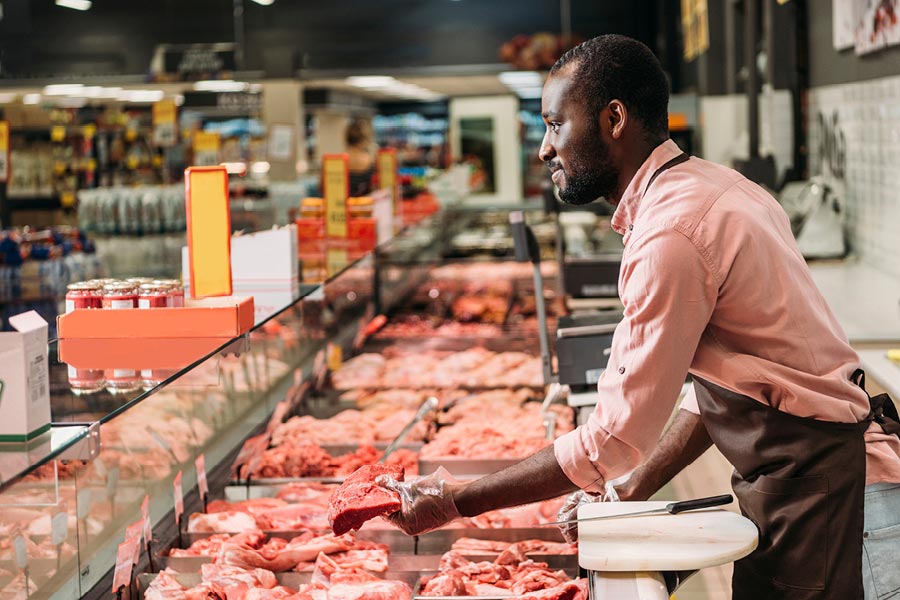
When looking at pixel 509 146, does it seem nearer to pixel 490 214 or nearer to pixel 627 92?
pixel 490 214

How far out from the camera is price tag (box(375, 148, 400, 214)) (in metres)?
8.50

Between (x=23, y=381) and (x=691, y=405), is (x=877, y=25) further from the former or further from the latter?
(x=23, y=381)

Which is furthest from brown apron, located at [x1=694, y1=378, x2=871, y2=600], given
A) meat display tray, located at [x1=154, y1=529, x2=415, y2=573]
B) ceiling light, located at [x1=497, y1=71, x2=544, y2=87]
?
ceiling light, located at [x1=497, y1=71, x2=544, y2=87]

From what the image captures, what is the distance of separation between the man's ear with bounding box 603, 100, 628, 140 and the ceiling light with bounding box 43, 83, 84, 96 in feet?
27.3

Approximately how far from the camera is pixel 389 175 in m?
8.52

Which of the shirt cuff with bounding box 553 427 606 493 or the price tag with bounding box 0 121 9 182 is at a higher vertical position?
the price tag with bounding box 0 121 9 182

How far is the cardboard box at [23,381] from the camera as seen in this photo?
1865 millimetres

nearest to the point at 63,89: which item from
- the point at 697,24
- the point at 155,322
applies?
the point at 697,24

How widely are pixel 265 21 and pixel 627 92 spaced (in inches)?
453

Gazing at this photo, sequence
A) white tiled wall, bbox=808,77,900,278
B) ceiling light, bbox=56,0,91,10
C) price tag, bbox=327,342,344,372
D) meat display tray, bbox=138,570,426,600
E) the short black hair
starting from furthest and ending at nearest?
ceiling light, bbox=56,0,91,10 < price tag, bbox=327,342,344,372 < white tiled wall, bbox=808,77,900,278 < meat display tray, bbox=138,570,426,600 < the short black hair

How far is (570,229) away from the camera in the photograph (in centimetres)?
884

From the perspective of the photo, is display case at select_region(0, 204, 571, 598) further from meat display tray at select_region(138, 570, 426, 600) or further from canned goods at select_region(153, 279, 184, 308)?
canned goods at select_region(153, 279, 184, 308)

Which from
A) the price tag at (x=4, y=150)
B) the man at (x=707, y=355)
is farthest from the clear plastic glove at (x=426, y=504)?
the price tag at (x=4, y=150)

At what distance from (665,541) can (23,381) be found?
3.74 feet
